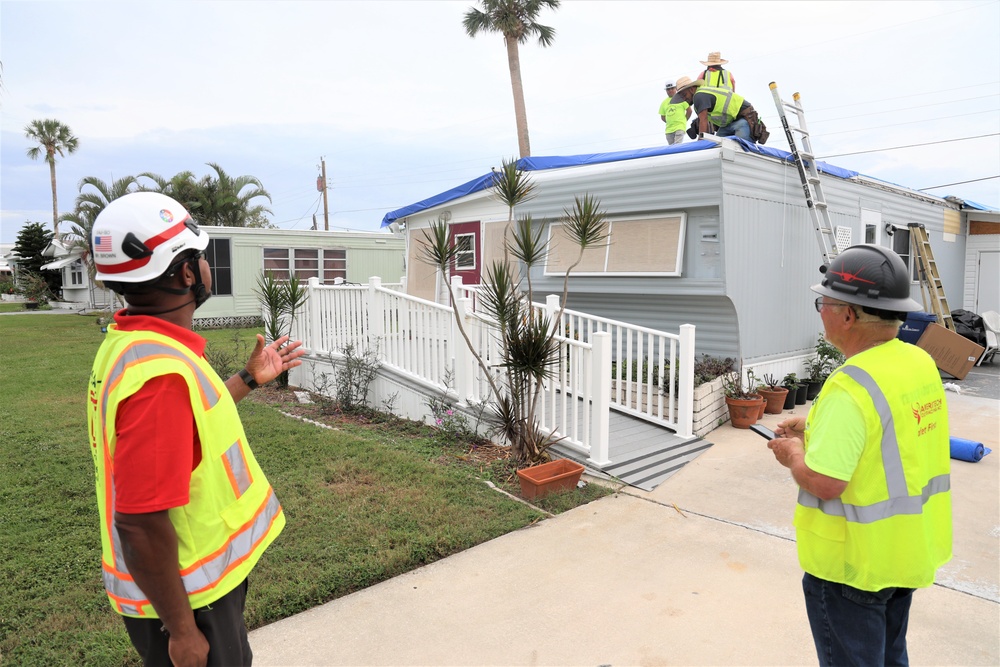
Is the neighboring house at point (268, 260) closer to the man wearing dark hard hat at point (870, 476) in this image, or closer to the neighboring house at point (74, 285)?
the neighboring house at point (74, 285)

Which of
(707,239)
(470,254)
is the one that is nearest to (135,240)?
(707,239)

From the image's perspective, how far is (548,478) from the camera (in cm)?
468

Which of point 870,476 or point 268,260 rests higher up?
point 268,260

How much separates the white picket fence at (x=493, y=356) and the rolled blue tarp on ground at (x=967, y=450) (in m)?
2.25

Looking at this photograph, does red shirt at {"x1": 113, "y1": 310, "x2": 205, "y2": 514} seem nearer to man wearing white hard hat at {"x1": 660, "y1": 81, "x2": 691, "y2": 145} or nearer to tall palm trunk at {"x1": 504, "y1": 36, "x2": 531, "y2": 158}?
man wearing white hard hat at {"x1": 660, "y1": 81, "x2": 691, "y2": 145}

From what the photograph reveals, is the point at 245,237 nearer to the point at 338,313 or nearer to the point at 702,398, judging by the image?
the point at 338,313

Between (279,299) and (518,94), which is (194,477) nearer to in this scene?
(279,299)

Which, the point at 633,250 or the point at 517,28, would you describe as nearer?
the point at 633,250

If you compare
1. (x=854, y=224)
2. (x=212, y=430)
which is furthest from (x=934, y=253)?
(x=212, y=430)

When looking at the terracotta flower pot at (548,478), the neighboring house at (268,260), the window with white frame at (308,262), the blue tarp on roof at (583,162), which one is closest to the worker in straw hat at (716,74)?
the blue tarp on roof at (583,162)

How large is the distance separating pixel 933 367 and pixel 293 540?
11.1 feet

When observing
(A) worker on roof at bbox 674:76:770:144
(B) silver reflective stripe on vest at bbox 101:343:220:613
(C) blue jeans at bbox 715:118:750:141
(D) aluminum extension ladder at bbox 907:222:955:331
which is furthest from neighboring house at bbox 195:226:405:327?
(B) silver reflective stripe on vest at bbox 101:343:220:613

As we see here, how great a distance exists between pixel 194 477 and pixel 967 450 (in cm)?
634

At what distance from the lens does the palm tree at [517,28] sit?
17000mm
